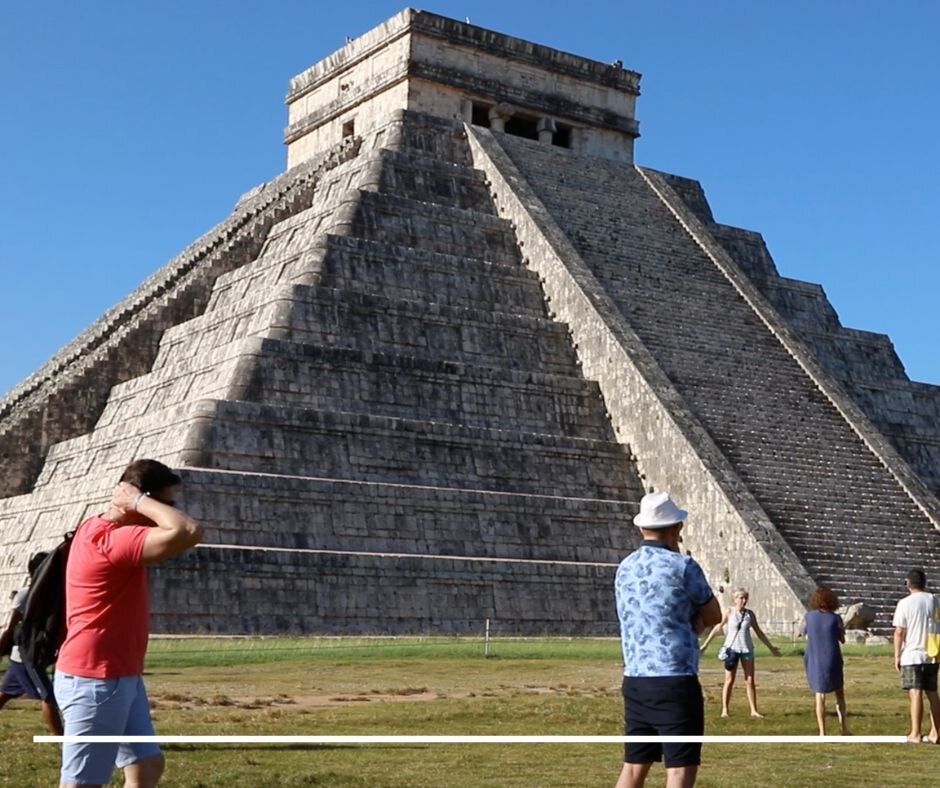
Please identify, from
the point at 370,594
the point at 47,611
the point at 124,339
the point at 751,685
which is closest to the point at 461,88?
the point at 124,339

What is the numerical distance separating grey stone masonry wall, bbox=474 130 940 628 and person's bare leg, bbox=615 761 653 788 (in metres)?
19.4

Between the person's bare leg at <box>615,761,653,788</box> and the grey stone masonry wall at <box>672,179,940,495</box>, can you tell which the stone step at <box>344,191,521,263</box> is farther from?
the person's bare leg at <box>615,761,653,788</box>

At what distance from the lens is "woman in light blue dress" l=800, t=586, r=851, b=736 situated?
487 inches

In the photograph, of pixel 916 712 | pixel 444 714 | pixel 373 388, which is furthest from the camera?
pixel 373 388

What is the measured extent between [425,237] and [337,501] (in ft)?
28.0

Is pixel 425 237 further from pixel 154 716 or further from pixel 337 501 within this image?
pixel 154 716

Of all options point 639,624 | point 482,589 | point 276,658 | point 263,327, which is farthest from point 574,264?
Result: point 639,624

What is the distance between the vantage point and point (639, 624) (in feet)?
22.5

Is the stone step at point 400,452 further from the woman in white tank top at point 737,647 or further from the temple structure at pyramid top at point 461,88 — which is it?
the woman in white tank top at point 737,647

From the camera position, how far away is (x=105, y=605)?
630cm

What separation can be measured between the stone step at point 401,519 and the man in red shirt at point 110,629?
1713 centimetres

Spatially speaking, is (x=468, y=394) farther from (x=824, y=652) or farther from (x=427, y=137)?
(x=824, y=652)

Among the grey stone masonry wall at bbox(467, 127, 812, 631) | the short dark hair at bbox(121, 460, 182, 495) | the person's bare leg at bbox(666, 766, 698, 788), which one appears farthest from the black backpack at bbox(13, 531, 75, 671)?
the grey stone masonry wall at bbox(467, 127, 812, 631)

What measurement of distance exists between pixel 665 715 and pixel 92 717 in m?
2.32
